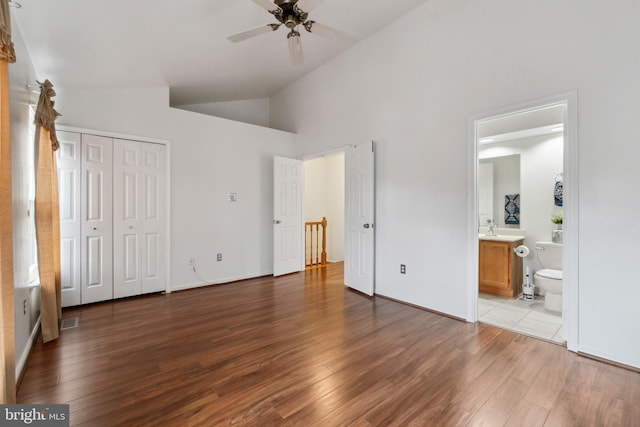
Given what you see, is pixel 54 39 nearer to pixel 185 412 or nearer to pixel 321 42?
pixel 321 42

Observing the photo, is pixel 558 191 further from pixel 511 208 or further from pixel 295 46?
pixel 295 46

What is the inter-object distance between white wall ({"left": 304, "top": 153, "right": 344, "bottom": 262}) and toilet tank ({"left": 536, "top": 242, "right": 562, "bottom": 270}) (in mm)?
3782

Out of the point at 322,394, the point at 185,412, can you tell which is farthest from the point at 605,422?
the point at 185,412

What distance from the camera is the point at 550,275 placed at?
3469mm

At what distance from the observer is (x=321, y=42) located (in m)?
4.14

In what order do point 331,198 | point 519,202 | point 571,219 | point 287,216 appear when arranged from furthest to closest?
point 331,198 → point 287,216 → point 519,202 → point 571,219

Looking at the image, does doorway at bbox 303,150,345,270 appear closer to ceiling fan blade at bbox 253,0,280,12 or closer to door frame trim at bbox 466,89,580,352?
ceiling fan blade at bbox 253,0,280,12

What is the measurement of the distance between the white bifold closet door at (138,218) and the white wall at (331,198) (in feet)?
10.9

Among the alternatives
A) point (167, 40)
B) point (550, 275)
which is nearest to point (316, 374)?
point (550, 275)

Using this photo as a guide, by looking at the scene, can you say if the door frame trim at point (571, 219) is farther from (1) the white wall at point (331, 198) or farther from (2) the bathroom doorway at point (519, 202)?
(1) the white wall at point (331, 198)

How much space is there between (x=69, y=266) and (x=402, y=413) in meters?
3.91

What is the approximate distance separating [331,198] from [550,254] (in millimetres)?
4206

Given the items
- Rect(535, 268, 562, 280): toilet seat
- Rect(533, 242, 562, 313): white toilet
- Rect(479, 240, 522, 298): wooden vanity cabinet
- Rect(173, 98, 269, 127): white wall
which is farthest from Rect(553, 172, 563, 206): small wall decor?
Rect(173, 98, 269, 127): white wall

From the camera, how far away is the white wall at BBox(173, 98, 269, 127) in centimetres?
543
